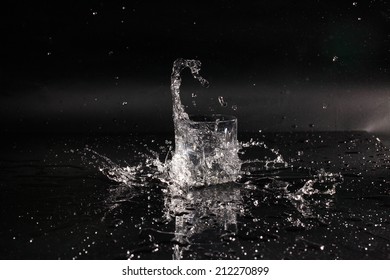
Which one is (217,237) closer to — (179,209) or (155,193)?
(179,209)

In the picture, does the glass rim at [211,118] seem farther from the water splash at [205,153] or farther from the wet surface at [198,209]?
the wet surface at [198,209]

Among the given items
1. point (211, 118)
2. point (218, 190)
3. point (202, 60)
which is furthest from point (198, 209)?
point (202, 60)

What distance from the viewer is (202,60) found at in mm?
2799

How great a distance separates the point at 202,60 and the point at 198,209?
1.31 meters

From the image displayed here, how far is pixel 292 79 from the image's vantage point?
283 cm

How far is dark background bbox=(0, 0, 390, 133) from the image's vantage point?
278cm

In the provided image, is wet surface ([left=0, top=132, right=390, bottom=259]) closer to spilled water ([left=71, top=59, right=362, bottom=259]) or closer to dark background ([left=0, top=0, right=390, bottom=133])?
spilled water ([left=71, top=59, right=362, bottom=259])

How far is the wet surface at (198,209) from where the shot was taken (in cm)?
136

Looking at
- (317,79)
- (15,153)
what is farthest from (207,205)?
(317,79)

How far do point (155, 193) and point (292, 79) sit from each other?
4.12ft

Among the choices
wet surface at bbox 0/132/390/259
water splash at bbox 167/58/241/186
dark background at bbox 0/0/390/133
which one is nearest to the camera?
wet surface at bbox 0/132/390/259

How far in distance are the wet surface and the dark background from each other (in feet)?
1.60

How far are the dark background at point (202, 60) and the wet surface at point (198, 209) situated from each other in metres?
0.49

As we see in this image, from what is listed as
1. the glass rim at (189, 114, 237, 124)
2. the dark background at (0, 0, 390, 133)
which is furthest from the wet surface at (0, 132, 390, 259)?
the dark background at (0, 0, 390, 133)
